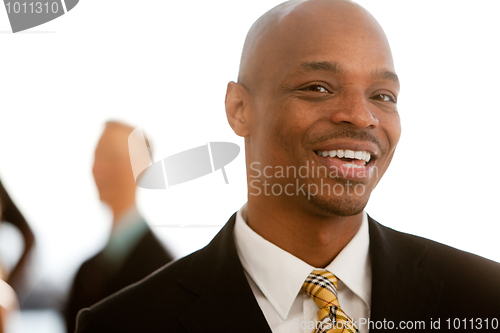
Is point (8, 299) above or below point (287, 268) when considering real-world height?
below

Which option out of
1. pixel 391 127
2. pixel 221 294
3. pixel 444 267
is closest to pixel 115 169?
pixel 221 294

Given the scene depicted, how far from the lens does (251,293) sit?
174cm

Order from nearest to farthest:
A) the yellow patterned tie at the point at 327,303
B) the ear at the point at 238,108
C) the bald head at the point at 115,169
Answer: the yellow patterned tie at the point at 327,303, the ear at the point at 238,108, the bald head at the point at 115,169

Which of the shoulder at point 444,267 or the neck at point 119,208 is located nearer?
the shoulder at point 444,267

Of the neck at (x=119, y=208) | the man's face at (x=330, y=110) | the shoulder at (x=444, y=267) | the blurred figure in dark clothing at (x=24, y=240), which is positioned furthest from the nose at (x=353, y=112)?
the blurred figure in dark clothing at (x=24, y=240)

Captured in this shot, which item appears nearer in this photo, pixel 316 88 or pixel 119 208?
pixel 316 88

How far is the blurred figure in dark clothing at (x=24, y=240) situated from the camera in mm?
2520

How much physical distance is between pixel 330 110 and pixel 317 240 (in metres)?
0.49

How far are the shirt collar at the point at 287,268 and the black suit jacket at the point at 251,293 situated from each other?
0.18ft

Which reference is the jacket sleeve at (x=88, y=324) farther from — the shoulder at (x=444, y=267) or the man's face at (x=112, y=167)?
the shoulder at (x=444, y=267)

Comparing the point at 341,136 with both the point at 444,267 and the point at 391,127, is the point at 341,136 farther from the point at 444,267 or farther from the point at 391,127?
the point at 444,267

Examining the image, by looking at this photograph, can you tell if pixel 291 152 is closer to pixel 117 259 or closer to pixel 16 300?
pixel 117 259

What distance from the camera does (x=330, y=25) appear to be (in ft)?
5.91

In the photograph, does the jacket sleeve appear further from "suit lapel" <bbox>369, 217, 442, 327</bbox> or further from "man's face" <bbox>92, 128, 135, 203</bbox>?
"suit lapel" <bbox>369, 217, 442, 327</bbox>
